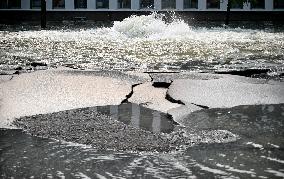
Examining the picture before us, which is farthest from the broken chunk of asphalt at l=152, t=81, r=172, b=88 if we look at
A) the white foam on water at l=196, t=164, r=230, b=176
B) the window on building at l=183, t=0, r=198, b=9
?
the window on building at l=183, t=0, r=198, b=9

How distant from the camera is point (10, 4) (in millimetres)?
40344

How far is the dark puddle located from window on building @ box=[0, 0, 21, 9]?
3753 centimetres

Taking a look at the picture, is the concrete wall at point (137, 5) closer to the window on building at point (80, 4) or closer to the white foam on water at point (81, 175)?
the window on building at point (80, 4)

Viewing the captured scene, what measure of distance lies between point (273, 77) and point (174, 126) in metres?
4.09

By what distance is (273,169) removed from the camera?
3465 mm

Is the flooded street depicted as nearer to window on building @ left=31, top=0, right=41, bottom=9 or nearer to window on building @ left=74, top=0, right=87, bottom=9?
window on building @ left=74, top=0, right=87, bottom=9

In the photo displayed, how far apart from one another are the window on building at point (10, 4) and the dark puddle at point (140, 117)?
3753 centimetres

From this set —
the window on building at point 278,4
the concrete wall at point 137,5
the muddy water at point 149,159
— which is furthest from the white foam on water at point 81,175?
the window on building at point 278,4

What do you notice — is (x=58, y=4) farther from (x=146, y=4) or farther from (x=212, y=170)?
(x=212, y=170)

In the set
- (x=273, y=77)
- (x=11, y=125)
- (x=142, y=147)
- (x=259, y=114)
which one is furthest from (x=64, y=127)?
(x=273, y=77)

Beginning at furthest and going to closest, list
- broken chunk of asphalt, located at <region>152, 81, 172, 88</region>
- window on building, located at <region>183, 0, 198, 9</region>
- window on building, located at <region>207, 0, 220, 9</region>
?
1. window on building, located at <region>183, 0, 198, 9</region>
2. window on building, located at <region>207, 0, 220, 9</region>
3. broken chunk of asphalt, located at <region>152, 81, 172, 88</region>

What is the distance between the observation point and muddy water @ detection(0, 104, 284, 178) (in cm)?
340

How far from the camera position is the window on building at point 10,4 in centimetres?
4009

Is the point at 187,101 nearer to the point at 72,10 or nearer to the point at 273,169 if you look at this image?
the point at 273,169
